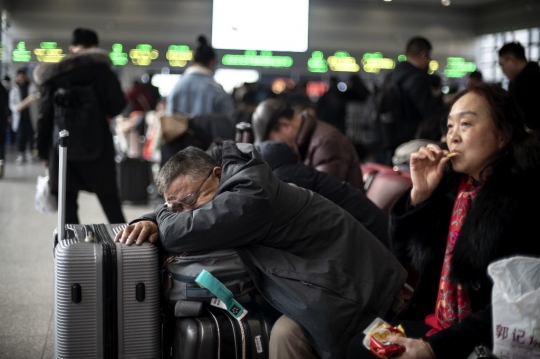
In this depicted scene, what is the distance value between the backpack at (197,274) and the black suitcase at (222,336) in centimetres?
6

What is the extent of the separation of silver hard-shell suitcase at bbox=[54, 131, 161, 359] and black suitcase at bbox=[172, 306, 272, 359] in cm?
15

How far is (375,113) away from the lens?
7.05 metres

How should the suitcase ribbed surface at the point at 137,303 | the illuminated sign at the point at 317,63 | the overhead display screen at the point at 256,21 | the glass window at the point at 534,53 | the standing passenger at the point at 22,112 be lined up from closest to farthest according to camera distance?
the suitcase ribbed surface at the point at 137,303 < the overhead display screen at the point at 256,21 < the standing passenger at the point at 22,112 < the glass window at the point at 534,53 < the illuminated sign at the point at 317,63

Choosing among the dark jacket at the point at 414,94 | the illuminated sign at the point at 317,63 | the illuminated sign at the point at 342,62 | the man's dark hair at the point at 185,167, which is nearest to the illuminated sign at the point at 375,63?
the illuminated sign at the point at 342,62

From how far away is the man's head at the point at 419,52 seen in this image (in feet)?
21.2

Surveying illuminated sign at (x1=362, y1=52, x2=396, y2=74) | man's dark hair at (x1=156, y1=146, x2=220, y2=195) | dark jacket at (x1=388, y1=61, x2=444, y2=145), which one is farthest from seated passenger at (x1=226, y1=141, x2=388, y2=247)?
illuminated sign at (x1=362, y1=52, x2=396, y2=74)

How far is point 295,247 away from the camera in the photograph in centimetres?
261

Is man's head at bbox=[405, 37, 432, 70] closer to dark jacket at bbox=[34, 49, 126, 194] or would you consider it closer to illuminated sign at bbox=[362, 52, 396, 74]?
dark jacket at bbox=[34, 49, 126, 194]

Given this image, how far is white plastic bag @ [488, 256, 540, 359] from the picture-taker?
1867mm

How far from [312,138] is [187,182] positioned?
1998 millimetres

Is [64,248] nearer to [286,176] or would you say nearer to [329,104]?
[286,176]

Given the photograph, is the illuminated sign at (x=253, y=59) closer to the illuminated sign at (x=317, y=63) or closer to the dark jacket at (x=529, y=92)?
the illuminated sign at (x=317, y=63)

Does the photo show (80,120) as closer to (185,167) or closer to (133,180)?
(185,167)

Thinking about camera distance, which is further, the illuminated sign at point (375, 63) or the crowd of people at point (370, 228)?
the illuminated sign at point (375, 63)
